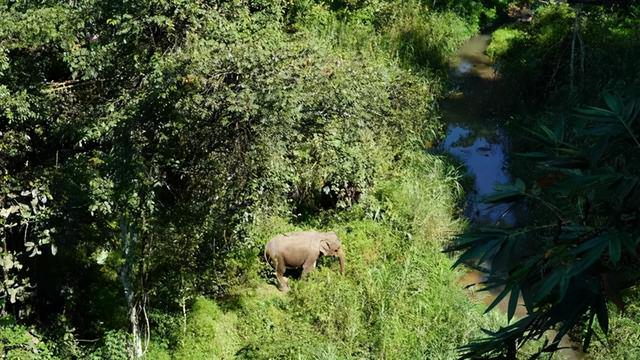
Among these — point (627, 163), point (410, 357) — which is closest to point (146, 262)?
point (410, 357)

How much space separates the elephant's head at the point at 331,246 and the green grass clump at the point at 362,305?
0.93 ft

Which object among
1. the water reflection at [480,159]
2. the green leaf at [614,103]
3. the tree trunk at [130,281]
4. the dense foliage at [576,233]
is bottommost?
the water reflection at [480,159]

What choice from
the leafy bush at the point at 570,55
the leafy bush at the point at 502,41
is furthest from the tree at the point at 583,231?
the leafy bush at the point at 502,41

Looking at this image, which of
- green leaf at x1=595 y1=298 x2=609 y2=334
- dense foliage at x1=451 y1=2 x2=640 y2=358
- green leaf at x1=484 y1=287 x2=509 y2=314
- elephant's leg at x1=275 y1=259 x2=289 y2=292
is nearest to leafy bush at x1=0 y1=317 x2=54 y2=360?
elephant's leg at x1=275 y1=259 x2=289 y2=292

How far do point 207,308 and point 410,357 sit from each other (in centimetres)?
238

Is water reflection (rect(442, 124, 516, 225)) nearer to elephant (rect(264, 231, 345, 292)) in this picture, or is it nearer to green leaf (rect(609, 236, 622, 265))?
elephant (rect(264, 231, 345, 292))

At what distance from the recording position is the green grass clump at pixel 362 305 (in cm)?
762

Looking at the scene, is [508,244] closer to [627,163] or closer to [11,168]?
[627,163]

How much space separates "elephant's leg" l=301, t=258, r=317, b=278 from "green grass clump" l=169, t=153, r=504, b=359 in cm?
9

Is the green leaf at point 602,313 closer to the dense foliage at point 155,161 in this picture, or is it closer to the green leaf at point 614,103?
the green leaf at point 614,103

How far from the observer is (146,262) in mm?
7004

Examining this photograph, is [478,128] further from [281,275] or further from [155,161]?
[155,161]

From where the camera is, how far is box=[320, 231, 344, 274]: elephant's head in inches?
344

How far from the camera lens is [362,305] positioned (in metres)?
8.38
